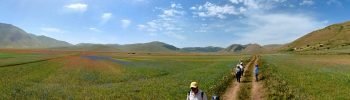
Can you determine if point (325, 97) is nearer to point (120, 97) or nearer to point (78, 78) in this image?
point (120, 97)

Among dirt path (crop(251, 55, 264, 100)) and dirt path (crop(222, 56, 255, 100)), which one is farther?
dirt path (crop(251, 55, 264, 100))

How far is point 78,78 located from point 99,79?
251 centimetres

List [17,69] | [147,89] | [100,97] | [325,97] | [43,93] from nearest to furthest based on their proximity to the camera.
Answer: [325,97] < [100,97] < [43,93] < [147,89] < [17,69]

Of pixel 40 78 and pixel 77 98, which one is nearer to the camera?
pixel 77 98

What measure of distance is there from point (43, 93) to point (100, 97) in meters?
5.38

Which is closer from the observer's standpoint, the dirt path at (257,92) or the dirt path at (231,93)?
the dirt path at (231,93)

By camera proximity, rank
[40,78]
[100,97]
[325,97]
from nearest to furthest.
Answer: [325,97], [100,97], [40,78]

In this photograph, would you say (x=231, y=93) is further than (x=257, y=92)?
No

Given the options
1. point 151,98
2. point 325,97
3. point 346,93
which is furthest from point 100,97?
point 346,93

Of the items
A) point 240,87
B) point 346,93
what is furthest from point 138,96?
point 346,93

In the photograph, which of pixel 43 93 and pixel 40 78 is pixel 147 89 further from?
pixel 40 78

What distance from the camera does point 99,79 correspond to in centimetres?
4578

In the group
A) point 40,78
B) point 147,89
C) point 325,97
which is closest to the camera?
point 325,97

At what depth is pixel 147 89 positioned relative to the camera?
34469 mm
